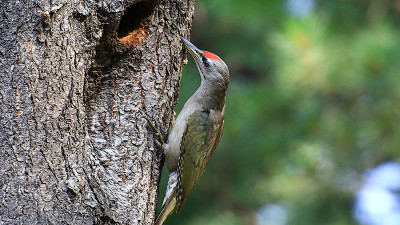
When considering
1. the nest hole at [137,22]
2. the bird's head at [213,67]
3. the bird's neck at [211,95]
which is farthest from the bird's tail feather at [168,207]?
the nest hole at [137,22]

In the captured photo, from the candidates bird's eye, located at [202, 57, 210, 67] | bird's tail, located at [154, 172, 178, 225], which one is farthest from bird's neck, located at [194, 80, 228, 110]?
bird's tail, located at [154, 172, 178, 225]

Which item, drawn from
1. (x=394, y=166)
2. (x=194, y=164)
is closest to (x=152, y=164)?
(x=194, y=164)

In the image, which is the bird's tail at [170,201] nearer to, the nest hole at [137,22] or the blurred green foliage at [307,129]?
the nest hole at [137,22]

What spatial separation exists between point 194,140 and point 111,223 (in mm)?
1429

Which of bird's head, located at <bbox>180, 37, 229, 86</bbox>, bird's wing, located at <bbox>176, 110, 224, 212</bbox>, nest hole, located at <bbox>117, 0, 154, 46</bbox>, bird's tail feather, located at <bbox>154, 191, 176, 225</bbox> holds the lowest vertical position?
bird's tail feather, located at <bbox>154, 191, 176, 225</bbox>

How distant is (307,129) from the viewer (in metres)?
6.59

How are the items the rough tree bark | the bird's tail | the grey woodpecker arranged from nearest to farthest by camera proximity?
1. the rough tree bark
2. the bird's tail
3. the grey woodpecker

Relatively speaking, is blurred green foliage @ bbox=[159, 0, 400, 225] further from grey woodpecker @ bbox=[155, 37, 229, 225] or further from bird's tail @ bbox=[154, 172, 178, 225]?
bird's tail @ bbox=[154, 172, 178, 225]

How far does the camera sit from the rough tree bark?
2490 mm

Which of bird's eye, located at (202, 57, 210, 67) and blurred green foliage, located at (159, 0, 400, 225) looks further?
blurred green foliage, located at (159, 0, 400, 225)

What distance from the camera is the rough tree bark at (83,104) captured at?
2490mm

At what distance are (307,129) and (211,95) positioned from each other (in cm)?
258

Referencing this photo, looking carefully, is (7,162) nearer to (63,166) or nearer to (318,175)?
(63,166)

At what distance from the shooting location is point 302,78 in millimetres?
6340
